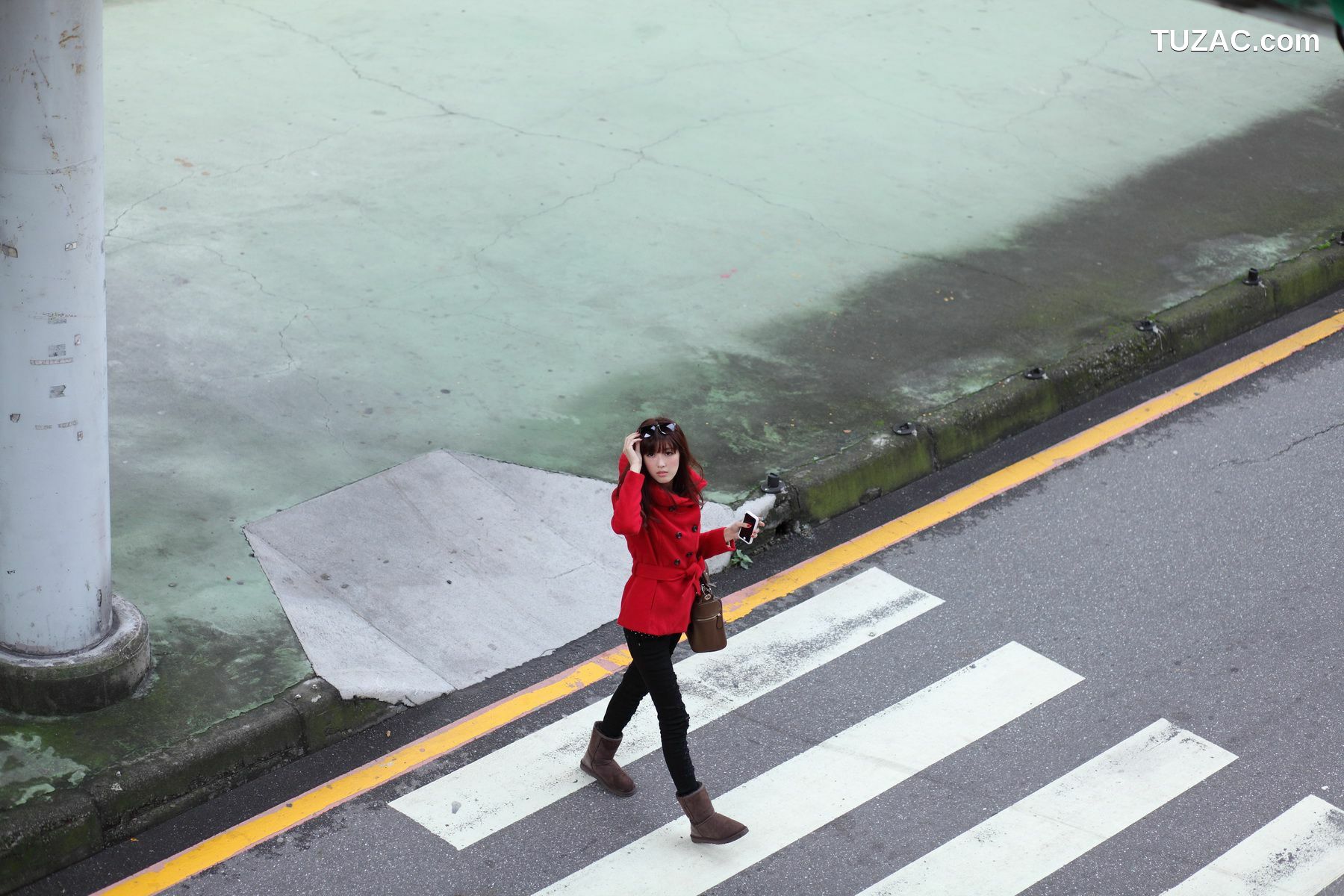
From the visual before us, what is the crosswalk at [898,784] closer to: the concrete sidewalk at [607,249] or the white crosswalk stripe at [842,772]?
the white crosswalk stripe at [842,772]

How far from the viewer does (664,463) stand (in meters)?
5.68

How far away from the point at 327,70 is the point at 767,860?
331 inches

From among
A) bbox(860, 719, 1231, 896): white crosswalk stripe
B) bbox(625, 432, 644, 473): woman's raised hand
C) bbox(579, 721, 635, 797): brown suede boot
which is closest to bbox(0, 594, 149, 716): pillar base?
bbox(579, 721, 635, 797): brown suede boot

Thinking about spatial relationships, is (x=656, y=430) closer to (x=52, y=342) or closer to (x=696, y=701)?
(x=696, y=701)

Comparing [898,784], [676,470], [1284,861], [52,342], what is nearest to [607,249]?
[676,470]

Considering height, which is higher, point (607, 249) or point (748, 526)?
point (748, 526)

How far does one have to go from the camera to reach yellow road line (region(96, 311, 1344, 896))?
19.2 ft

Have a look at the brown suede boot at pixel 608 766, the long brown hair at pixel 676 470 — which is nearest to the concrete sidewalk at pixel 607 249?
the brown suede boot at pixel 608 766

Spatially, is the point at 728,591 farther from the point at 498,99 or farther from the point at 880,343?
the point at 498,99

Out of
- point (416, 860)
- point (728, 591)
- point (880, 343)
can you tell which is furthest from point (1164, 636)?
point (416, 860)

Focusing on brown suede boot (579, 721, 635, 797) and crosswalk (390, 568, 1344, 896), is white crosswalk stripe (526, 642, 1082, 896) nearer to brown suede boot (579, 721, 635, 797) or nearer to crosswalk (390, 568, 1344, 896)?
crosswalk (390, 568, 1344, 896)

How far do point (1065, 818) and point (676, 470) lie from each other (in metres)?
1.98

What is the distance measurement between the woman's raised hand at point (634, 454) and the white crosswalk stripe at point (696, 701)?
4.44ft

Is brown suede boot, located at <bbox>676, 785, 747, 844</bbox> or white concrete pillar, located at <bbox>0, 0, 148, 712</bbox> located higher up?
white concrete pillar, located at <bbox>0, 0, 148, 712</bbox>
